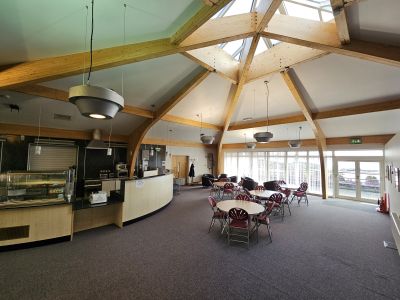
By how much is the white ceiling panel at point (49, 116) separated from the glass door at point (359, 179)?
9.61m

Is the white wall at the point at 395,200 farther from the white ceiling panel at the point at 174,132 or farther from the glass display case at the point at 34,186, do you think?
the glass display case at the point at 34,186

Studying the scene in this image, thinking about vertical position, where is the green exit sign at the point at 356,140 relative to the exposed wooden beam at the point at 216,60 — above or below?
below

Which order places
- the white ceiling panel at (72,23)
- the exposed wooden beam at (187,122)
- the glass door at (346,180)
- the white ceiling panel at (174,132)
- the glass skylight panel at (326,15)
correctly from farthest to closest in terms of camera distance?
the white ceiling panel at (174,132) < the glass door at (346,180) < the exposed wooden beam at (187,122) < the glass skylight panel at (326,15) < the white ceiling panel at (72,23)

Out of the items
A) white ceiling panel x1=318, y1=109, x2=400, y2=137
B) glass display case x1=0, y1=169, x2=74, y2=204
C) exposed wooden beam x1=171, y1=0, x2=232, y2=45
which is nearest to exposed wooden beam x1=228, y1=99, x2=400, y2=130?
white ceiling panel x1=318, y1=109, x2=400, y2=137

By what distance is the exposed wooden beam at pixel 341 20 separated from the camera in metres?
2.11

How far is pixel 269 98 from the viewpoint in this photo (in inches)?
255

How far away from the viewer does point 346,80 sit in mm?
4715

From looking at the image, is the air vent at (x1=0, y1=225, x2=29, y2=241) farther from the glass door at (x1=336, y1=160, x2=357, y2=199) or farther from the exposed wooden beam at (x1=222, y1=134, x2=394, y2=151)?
the glass door at (x1=336, y1=160, x2=357, y2=199)

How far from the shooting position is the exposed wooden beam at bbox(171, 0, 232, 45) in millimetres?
2068

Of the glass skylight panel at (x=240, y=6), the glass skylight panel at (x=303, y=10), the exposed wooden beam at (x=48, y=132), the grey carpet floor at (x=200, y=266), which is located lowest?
the grey carpet floor at (x=200, y=266)

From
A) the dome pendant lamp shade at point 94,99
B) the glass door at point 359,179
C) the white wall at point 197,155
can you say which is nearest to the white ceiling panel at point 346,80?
the glass door at point 359,179

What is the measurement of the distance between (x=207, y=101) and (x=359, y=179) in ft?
25.6

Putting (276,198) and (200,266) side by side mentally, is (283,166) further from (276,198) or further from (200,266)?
(200,266)

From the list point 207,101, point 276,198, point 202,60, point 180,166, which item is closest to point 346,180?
point 276,198
